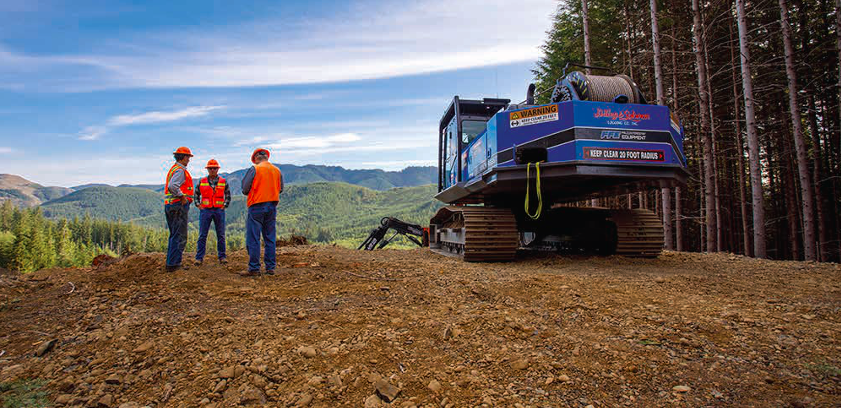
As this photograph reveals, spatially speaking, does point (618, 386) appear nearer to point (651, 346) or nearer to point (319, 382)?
point (651, 346)

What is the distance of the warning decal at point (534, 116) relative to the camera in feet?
23.1

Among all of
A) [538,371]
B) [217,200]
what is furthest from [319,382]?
[217,200]

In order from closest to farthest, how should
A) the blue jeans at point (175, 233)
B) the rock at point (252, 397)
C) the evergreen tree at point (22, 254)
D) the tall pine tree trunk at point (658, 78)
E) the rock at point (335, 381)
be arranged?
the rock at point (252, 397) → the rock at point (335, 381) → the blue jeans at point (175, 233) → the tall pine tree trunk at point (658, 78) → the evergreen tree at point (22, 254)

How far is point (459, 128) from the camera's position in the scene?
408 inches

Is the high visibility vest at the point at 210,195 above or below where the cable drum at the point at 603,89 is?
below

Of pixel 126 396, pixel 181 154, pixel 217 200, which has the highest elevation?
A: pixel 181 154

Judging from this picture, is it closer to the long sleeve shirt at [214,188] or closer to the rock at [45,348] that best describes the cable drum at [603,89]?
the long sleeve shirt at [214,188]

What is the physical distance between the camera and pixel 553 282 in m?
5.36

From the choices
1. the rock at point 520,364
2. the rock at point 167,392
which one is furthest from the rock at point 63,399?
the rock at point 520,364

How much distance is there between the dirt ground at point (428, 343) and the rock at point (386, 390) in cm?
1

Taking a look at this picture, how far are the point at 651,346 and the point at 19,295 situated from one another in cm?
685

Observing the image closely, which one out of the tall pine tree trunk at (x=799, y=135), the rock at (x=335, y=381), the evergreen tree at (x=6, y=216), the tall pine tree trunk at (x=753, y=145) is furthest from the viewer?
the evergreen tree at (x=6, y=216)

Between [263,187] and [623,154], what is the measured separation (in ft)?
18.6

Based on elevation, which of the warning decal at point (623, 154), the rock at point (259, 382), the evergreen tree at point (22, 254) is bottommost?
the evergreen tree at point (22, 254)
